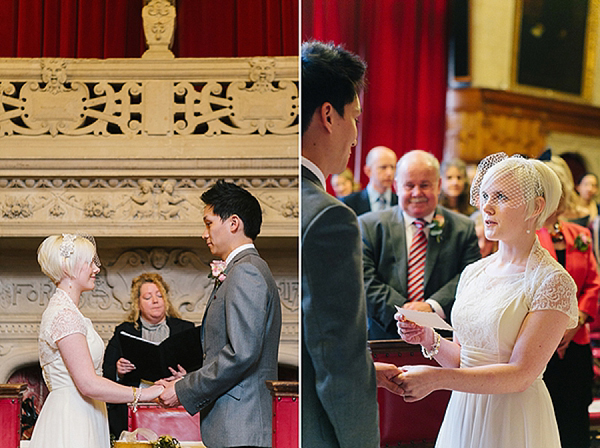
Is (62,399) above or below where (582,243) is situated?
below

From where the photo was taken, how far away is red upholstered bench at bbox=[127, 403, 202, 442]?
4.34 meters

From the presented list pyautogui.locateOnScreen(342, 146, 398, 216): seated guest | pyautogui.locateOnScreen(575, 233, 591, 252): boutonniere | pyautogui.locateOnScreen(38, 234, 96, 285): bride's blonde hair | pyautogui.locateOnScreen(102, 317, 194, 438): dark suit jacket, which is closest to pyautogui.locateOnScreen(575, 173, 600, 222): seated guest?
pyautogui.locateOnScreen(575, 233, 591, 252): boutonniere

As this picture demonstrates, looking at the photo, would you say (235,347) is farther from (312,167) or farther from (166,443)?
(166,443)

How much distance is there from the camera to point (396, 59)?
2781 millimetres

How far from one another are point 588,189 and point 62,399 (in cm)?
227

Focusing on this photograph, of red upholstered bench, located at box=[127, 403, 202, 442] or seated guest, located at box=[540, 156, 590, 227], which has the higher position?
seated guest, located at box=[540, 156, 590, 227]

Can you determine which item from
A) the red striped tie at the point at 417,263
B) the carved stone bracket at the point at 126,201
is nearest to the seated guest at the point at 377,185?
the red striped tie at the point at 417,263

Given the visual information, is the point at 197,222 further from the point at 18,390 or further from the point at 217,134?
the point at 18,390

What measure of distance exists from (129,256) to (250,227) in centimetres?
321

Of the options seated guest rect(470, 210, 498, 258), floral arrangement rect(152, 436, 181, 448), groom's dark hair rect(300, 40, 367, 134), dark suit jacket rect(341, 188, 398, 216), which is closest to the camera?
groom's dark hair rect(300, 40, 367, 134)

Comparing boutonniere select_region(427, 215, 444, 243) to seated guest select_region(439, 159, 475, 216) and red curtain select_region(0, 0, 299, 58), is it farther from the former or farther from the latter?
red curtain select_region(0, 0, 299, 58)

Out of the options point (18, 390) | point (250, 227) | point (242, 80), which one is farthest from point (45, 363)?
point (242, 80)

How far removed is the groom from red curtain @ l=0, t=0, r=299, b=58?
131 inches

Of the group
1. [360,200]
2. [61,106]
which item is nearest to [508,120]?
[360,200]
